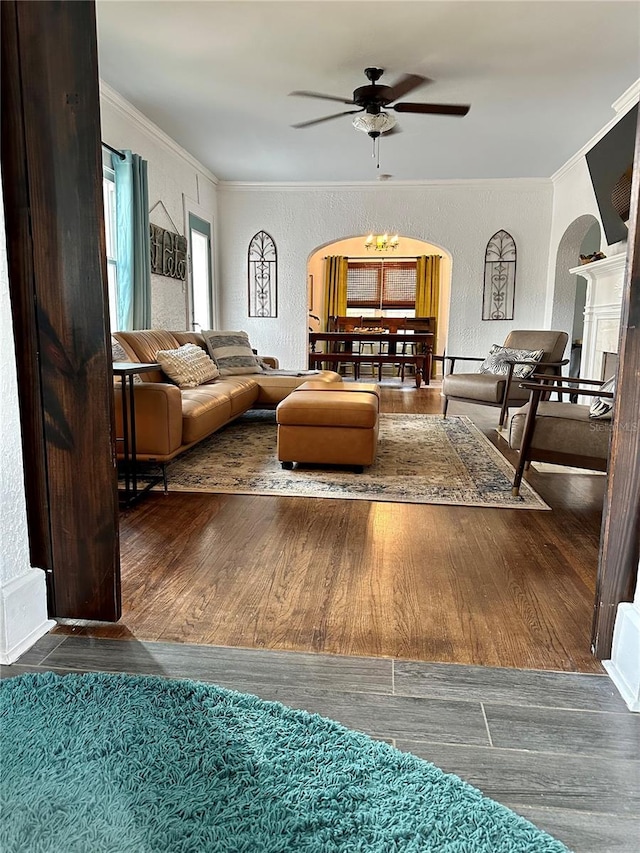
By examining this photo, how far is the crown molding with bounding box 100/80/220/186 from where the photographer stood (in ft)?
15.5

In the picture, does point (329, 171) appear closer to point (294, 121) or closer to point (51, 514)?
point (294, 121)

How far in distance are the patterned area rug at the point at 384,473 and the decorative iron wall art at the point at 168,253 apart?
2.15 metres

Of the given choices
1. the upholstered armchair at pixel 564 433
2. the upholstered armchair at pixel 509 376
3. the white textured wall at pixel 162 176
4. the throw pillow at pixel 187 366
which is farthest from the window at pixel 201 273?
the upholstered armchair at pixel 564 433

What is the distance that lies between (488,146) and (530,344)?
7.22 feet

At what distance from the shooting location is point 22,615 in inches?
65.1

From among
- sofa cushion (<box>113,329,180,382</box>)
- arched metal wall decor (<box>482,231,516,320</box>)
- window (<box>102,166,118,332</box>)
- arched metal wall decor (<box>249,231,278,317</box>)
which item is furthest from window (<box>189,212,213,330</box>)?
arched metal wall decor (<box>482,231,516,320</box>)

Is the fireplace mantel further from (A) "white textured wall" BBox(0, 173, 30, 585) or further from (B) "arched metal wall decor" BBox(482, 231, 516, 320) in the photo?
(A) "white textured wall" BBox(0, 173, 30, 585)

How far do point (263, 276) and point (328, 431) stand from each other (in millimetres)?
5106

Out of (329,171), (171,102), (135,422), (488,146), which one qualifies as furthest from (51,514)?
(329,171)

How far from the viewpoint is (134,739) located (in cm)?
127

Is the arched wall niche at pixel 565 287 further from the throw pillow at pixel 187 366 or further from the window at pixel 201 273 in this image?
the throw pillow at pixel 187 366

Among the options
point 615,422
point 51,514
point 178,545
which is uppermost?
point 615,422

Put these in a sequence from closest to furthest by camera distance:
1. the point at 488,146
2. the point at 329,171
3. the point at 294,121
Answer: the point at 294,121 < the point at 488,146 < the point at 329,171

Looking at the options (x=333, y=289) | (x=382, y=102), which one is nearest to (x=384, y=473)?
(x=382, y=102)
